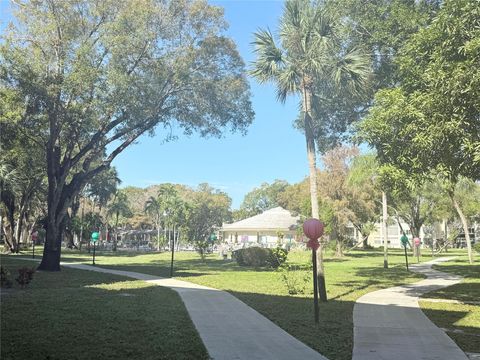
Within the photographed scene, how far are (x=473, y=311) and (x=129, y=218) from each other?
251ft

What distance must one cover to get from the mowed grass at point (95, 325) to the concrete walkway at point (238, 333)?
25 centimetres

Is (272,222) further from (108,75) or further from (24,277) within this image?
(24,277)

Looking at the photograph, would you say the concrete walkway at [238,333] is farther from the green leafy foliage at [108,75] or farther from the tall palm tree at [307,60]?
the green leafy foliage at [108,75]

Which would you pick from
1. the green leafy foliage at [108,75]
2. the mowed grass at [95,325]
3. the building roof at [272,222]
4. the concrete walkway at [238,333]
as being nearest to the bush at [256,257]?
the green leafy foliage at [108,75]

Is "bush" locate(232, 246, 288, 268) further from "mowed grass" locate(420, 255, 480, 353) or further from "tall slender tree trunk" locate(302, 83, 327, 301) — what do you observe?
"tall slender tree trunk" locate(302, 83, 327, 301)

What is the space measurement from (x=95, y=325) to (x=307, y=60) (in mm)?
8577

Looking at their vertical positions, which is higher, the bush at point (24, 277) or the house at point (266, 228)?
the house at point (266, 228)

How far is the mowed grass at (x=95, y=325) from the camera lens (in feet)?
21.0

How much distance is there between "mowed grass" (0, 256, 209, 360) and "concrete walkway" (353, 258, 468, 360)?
8.66 ft

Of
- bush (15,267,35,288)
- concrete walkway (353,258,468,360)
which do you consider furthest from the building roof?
concrete walkway (353,258,468,360)

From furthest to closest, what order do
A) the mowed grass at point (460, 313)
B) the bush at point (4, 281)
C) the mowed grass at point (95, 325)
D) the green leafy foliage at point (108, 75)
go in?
the green leafy foliage at point (108, 75) → the bush at point (4, 281) → the mowed grass at point (460, 313) → the mowed grass at point (95, 325)

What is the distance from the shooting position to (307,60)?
12828 millimetres

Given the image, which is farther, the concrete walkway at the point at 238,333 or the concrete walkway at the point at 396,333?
the concrete walkway at the point at 396,333

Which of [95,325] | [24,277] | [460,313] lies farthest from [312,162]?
[24,277]
